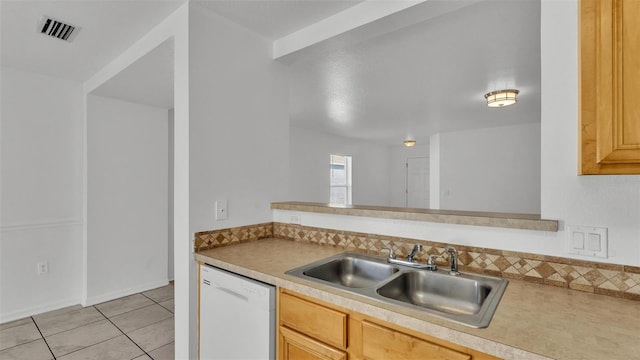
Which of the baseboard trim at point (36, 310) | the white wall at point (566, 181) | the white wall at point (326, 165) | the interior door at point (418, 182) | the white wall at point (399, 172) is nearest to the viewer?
the white wall at point (566, 181)

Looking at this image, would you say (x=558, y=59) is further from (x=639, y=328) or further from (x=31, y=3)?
(x=31, y=3)

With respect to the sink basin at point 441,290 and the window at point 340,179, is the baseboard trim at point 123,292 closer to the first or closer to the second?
the sink basin at point 441,290

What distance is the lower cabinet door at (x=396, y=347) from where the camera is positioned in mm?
1000

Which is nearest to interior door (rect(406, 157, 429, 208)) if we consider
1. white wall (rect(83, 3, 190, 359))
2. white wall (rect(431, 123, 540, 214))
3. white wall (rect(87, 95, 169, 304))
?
white wall (rect(431, 123, 540, 214))

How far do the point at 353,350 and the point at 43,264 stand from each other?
3.45 metres

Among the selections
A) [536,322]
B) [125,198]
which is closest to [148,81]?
[125,198]

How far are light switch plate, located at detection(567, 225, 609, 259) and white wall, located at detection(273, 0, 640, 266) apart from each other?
0.8 inches

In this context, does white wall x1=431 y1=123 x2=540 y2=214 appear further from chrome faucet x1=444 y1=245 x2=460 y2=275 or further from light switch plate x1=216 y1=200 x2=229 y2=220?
light switch plate x1=216 y1=200 x2=229 y2=220

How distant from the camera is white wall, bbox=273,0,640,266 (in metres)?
1.16

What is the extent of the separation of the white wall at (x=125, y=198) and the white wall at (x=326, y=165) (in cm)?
234

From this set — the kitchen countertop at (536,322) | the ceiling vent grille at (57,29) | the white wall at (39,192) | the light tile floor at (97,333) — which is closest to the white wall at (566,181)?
the kitchen countertop at (536,322)

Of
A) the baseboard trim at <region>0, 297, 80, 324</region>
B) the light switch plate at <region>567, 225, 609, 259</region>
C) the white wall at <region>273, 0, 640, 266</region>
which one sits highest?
the white wall at <region>273, 0, 640, 266</region>

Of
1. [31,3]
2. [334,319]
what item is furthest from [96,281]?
[334,319]

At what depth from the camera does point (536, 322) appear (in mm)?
992
